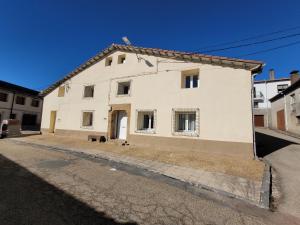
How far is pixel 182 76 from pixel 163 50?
2331 millimetres

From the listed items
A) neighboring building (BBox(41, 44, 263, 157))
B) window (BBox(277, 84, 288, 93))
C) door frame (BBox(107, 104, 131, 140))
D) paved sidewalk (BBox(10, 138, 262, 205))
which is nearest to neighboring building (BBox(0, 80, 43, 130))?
neighboring building (BBox(41, 44, 263, 157))

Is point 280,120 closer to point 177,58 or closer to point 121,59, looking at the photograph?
point 177,58

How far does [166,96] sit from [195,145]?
3.66 meters

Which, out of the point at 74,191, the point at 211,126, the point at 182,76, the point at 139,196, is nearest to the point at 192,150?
the point at 211,126

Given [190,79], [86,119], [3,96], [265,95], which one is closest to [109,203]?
[190,79]

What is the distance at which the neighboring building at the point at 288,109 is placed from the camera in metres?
17.4

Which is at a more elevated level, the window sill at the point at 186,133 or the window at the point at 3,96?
the window at the point at 3,96

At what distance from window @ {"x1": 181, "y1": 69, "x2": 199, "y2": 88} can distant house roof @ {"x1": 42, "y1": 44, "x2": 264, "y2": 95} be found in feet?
2.71

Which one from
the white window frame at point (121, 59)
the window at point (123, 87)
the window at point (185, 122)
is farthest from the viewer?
the white window frame at point (121, 59)

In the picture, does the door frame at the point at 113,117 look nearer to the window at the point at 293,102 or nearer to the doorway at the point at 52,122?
the doorway at the point at 52,122

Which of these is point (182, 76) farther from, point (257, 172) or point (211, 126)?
point (257, 172)

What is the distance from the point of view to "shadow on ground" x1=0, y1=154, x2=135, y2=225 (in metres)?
3.07

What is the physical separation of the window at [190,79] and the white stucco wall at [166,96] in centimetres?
29

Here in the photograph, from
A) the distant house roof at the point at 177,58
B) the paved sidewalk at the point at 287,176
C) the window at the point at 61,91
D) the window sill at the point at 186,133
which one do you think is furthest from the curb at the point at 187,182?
the window at the point at 61,91
